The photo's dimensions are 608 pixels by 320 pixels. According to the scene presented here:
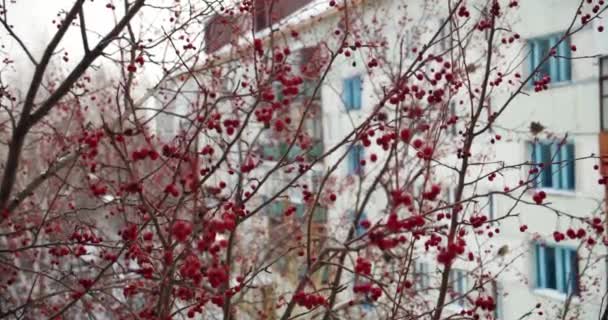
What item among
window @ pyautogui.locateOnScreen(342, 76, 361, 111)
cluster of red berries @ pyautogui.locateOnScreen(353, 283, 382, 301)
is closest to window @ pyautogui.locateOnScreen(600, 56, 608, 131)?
cluster of red berries @ pyautogui.locateOnScreen(353, 283, 382, 301)

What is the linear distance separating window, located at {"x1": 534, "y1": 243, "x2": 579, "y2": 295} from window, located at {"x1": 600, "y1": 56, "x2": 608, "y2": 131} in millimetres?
372

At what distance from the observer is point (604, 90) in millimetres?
1565

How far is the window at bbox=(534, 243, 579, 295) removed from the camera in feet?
5.66

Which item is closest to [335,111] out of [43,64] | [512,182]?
[512,182]

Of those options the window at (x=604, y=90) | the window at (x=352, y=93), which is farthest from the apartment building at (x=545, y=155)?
the window at (x=352, y=93)

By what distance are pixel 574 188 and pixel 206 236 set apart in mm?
1286

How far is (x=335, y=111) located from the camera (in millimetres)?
2982

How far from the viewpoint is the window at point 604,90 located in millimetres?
1560

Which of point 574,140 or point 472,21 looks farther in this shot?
point 472,21

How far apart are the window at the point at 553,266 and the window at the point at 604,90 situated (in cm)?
37

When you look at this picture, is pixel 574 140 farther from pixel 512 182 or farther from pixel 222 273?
pixel 222 273

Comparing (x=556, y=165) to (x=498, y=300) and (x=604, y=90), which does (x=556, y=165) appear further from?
(x=498, y=300)

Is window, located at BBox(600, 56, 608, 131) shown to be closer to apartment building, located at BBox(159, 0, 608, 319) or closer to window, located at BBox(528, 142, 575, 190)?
apartment building, located at BBox(159, 0, 608, 319)

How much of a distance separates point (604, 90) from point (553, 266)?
1.71 ft
